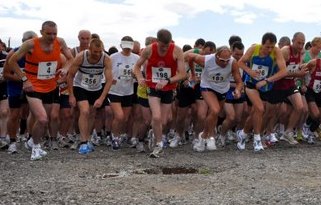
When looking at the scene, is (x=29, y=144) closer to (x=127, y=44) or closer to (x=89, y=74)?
(x=89, y=74)

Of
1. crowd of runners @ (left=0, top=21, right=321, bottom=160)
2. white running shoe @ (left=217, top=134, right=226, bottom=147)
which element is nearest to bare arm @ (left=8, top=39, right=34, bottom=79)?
crowd of runners @ (left=0, top=21, right=321, bottom=160)

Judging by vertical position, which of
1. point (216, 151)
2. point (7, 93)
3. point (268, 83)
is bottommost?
point (216, 151)

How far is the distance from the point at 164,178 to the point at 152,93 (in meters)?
2.55

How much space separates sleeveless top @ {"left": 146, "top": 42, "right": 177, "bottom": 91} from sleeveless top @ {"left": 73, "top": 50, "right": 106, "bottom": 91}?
835mm

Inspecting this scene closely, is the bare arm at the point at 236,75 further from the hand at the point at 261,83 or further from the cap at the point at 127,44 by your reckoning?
the cap at the point at 127,44

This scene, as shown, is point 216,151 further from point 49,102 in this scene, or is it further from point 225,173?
point 49,102

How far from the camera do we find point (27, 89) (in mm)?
8594

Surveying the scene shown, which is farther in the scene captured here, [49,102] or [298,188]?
[49,102]

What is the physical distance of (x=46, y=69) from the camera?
8.91 metres

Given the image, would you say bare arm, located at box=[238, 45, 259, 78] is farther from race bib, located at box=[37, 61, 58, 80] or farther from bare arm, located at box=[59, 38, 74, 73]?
race bib, located at box=[37, 61, 58, 80]

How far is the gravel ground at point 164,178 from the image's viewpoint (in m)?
5.81

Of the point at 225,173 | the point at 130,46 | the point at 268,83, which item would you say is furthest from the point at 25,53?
the point at 268,83

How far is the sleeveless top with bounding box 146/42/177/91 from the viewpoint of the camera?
9.27 m

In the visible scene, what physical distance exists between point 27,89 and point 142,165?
219cm
